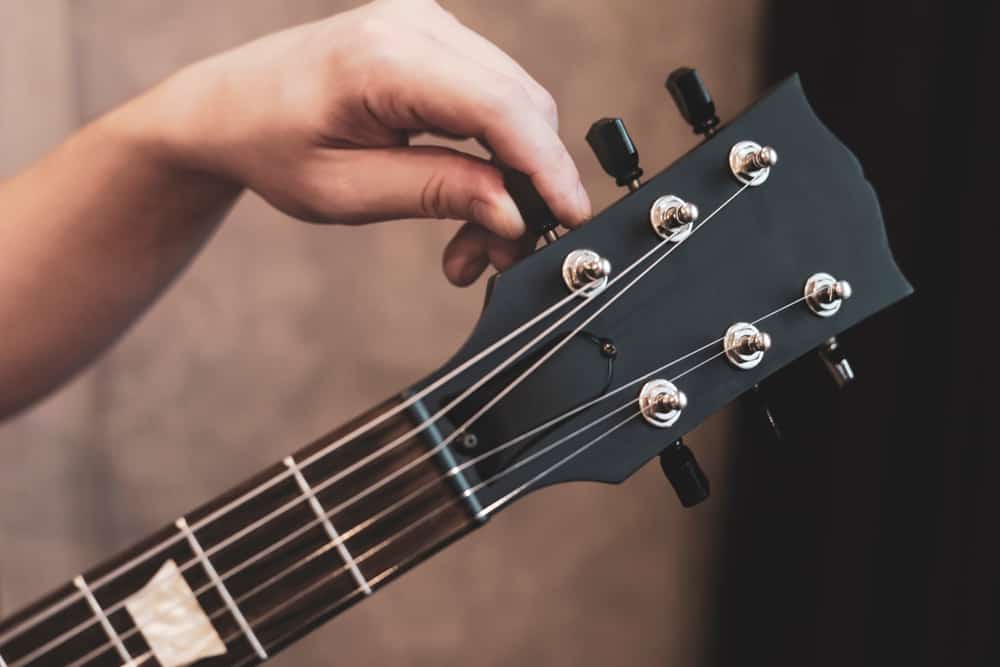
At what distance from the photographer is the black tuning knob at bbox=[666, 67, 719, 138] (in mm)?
448

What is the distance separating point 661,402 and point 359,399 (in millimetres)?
612

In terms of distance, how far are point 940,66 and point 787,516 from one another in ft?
1.58

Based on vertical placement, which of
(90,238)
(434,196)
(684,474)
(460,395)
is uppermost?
(90,238)

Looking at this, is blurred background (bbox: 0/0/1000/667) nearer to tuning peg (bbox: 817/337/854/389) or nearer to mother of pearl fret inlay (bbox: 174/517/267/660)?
tuning peg (bbox: 817/337/854/389)

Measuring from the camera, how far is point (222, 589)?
0.46 m

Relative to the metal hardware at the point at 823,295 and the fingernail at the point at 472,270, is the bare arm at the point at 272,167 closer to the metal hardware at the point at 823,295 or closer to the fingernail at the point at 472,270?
the fingernail at the point at 472,270

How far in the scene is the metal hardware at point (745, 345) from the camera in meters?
0.44

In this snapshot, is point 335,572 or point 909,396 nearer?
point 335,572

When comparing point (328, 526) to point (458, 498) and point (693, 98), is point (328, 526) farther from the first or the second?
point (693, 98)

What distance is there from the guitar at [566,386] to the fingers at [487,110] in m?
0.03

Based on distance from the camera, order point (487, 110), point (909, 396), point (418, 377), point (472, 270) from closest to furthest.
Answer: point (487, 110) < point (472, 270) < point (909, 396) < point (418, 377)

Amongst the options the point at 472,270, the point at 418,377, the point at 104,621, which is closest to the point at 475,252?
the point at 472,270

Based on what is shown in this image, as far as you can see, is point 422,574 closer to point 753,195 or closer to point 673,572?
point 673,572

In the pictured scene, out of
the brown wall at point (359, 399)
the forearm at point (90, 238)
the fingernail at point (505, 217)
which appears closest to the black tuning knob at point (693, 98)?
the fingernail at point (505, 217)
